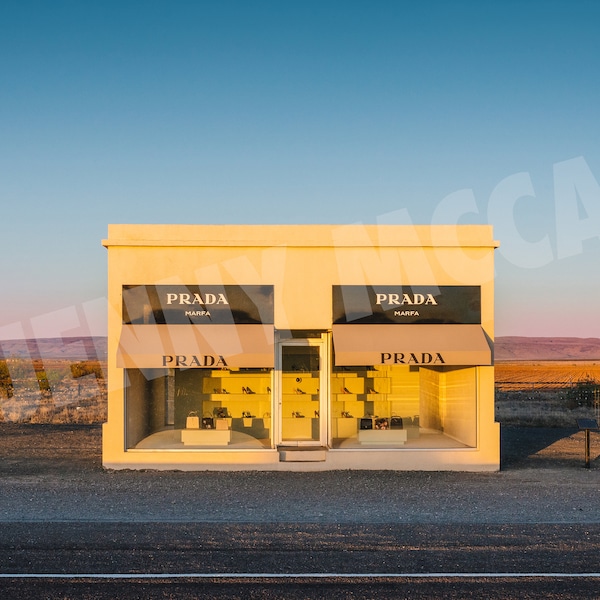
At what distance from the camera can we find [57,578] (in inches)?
301

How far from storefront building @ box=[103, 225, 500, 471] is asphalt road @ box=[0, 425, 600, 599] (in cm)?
73

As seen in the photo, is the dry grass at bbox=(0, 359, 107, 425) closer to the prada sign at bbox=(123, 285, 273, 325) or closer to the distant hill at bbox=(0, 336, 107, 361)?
the prada sign at bbox=(123, 285, 273, 325)

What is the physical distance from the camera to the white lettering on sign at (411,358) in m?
15.2

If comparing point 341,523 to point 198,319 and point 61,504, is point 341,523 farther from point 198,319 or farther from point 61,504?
point 198,319

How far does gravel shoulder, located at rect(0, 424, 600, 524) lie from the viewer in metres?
11.2

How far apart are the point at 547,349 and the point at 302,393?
14298 centimetres

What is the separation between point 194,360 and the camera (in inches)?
591

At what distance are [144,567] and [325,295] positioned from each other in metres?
8.53

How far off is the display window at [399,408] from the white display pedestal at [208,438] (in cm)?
240

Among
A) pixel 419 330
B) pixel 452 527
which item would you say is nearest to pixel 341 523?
pixel 452 527

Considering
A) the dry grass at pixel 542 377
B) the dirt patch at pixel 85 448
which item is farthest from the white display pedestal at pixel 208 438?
the dry grass at pixel 542 377

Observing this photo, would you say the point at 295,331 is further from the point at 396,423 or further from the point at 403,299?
the point at 396,423

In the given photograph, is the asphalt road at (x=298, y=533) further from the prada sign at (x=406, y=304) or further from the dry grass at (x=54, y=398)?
the dry grass at (x=54, y=398)

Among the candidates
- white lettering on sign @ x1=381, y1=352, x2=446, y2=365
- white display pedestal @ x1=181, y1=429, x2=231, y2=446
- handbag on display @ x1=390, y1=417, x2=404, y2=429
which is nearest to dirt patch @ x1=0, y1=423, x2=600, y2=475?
white display pedestal @ x1=181, y1=429, x2=231, y2=446
